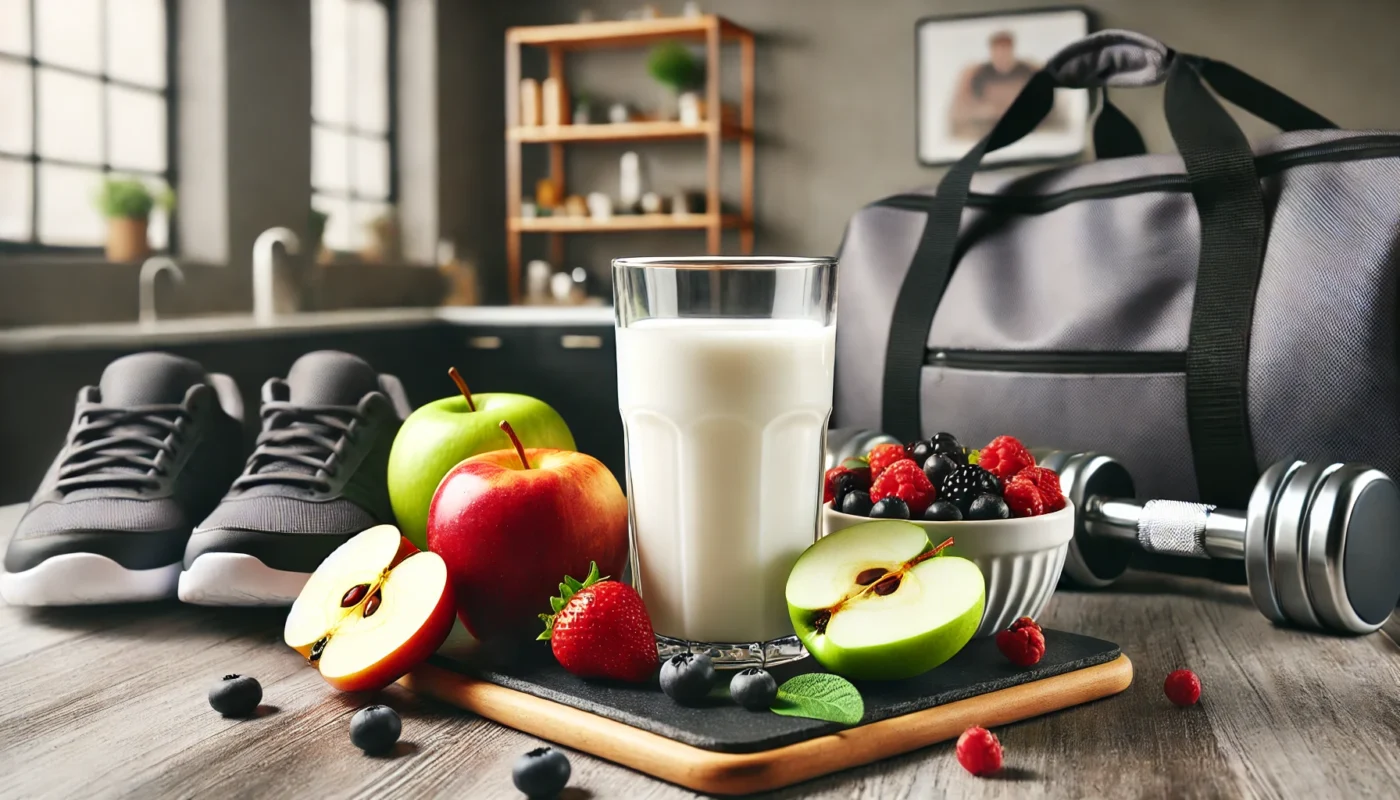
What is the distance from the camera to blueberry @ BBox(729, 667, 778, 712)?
0.66 metres

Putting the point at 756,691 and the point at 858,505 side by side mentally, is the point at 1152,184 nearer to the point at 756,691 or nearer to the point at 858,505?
the point at 858,505

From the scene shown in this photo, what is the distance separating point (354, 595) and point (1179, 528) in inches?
26.3

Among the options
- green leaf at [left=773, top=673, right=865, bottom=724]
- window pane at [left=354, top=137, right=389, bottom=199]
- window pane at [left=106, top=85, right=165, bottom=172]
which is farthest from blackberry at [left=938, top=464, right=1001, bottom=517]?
window pane at [left=354, top=137, right=389, bottom=199]

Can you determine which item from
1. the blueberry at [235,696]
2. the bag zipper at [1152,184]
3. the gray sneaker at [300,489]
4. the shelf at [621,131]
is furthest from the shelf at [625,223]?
the blueberry at [235,696]

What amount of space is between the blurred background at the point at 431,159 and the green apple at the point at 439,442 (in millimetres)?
1642

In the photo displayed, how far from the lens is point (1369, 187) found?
1.11 meters

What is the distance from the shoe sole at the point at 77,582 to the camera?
92 cm

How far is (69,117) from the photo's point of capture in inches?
131

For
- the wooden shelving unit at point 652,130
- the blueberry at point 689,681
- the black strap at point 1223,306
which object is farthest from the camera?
the wooden shelving unit at point 652,130

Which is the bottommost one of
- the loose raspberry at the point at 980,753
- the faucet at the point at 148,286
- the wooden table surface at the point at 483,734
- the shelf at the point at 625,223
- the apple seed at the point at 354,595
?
the wooden table surface at the point at 483,734

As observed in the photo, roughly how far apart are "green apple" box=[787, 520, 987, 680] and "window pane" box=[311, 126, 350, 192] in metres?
4.02

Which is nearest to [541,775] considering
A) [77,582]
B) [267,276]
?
[77,582]

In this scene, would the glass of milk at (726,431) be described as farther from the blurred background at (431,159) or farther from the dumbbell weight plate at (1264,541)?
the blurred background at (431,159)

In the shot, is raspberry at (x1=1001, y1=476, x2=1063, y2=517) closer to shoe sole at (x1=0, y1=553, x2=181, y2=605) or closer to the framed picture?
shoe sole at (x1=0, y1=553, x2=181, y2=605)
